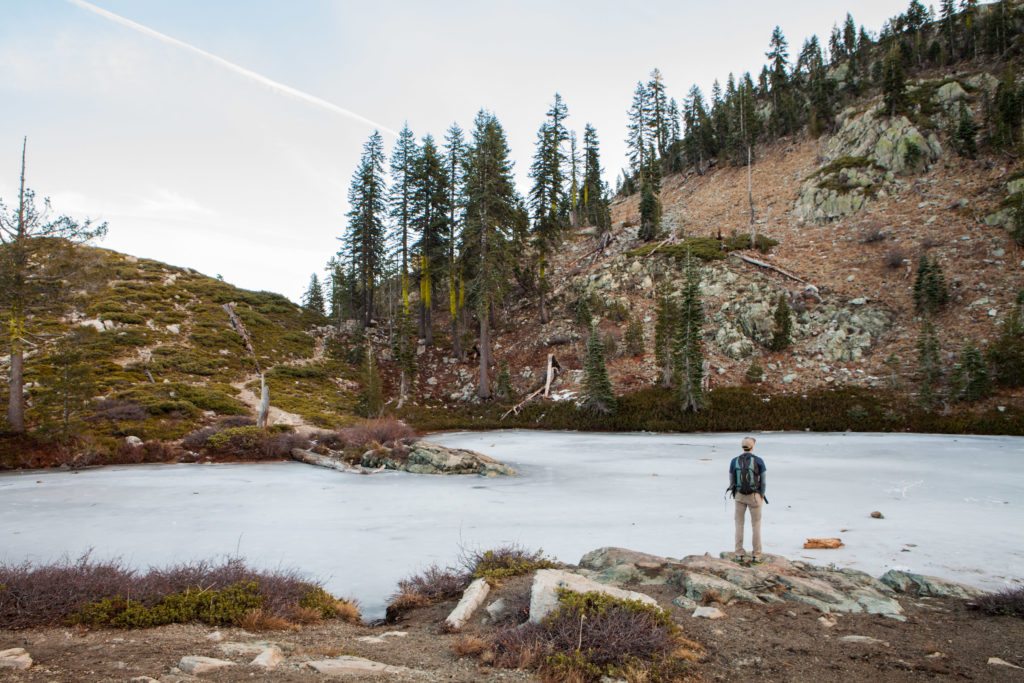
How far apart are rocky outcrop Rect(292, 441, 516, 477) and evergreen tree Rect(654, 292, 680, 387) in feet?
51.8

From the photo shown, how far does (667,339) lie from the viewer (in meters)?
30.3

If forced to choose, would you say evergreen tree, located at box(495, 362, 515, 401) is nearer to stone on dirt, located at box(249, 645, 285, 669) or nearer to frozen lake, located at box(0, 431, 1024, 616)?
frozen lake, located at box(0, 431, 1024, 616)

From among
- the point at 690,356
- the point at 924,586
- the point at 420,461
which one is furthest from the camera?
the point at 690,356

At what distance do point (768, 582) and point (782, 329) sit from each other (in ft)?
94.2

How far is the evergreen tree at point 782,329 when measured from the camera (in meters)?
31.8

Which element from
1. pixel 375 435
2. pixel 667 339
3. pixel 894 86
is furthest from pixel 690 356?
pixel 894 86

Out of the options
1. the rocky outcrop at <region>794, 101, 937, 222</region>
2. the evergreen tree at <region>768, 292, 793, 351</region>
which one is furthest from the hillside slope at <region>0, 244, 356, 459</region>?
the rocky outcrop at <region>794, 101, 937, 222</region>

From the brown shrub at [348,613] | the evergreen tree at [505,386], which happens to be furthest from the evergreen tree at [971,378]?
the brown shrub at [348,613]

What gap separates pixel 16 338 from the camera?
2003cm

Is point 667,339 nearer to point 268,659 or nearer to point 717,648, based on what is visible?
point 717,648

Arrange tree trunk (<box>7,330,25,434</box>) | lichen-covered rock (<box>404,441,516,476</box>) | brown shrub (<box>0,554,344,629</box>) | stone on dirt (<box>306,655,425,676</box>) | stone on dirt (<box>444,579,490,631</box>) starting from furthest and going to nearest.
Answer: tree trunk (<box>7,330,25,434</box>) → lichen-covered rock (<box>404,441,516,476</box>) → stone on dirt (<box>444,579,490,631</box>) → brown shrub (<box>0,554,344,629</box>) → stone on dirt (<box>306,655,425,676</box>)

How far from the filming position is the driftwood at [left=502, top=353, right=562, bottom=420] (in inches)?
1316

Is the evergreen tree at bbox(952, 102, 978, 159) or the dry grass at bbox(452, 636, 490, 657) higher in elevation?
the evergreen tree at bbox(952, 102, 978, 159)

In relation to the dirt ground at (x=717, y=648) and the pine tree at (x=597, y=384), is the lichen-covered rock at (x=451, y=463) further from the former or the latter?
the pine tree at (x=597, y=384)
